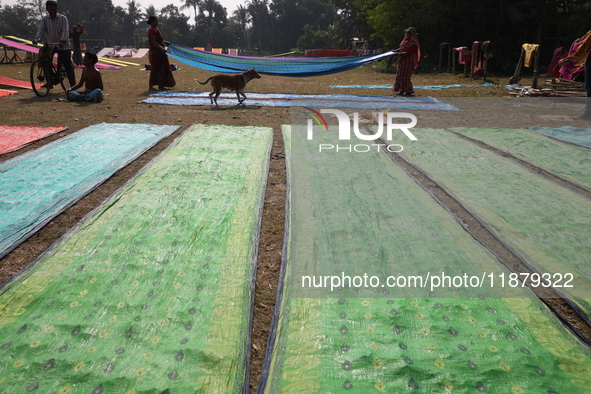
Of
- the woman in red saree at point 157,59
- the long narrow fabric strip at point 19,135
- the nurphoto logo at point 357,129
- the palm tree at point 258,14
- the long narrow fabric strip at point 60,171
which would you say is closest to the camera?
the long narrow fabric strip at point 60,171

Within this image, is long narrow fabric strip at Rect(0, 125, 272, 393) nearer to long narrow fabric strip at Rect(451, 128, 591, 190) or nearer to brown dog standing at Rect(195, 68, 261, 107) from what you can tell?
long narrow fabric strip at Rect(451, 128, 591, 190)

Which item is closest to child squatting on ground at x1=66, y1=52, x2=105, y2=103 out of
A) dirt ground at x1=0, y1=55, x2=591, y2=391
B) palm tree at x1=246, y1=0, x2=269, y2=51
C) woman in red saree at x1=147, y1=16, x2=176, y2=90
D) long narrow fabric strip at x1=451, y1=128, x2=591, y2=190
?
dirt ground at x1=0, y1=55, x2=591, y2=391

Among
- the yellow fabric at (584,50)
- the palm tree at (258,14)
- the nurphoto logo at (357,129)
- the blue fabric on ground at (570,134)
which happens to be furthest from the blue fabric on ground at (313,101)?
the palm tree at (258,14)

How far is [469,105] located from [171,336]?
685 centimetres

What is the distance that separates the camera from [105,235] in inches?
85.3

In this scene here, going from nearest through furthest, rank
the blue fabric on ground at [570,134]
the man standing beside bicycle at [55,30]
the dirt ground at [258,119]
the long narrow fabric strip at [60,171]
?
1. the dirt ground at [258,119]
2. the long narrow fabric strip at [60,171]
3. the blue fabric on ground at [570,134]
4. the man standing beside bicycle at [55,30]

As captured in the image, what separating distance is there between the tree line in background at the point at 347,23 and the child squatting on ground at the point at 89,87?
38.1ft

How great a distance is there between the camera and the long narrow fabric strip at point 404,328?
4.12 ft

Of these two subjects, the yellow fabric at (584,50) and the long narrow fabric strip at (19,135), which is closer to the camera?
the long narrow fabric strip at (19,135)

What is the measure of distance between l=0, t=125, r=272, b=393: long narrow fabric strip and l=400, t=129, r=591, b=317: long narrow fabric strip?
1.42m

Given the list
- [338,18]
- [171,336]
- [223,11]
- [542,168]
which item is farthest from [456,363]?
[223,11]

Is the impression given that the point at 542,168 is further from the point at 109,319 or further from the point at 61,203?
the point at 61,203

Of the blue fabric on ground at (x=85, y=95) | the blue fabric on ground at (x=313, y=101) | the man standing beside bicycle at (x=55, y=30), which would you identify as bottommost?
the blue fabric on ground at (x=313, y=101)

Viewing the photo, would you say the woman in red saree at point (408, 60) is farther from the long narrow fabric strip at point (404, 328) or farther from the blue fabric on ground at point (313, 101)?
the long narrow fabric strip at point (404, 328)
